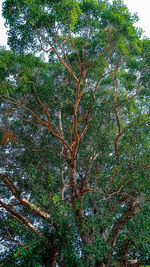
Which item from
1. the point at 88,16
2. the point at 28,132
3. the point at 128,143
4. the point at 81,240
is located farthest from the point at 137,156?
the point at 88,16

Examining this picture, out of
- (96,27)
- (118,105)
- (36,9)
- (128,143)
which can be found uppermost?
(96,27)

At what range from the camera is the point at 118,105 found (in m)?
6.90

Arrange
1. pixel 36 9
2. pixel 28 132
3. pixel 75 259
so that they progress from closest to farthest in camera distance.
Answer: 1. pixel 75 259
2. pixel 36 9
3. pixel 28 132

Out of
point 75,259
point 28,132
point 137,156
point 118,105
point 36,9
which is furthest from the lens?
point 28,132

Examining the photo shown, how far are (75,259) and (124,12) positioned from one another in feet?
21.4

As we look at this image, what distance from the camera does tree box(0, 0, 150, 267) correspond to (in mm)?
5383

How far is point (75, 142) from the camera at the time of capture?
19.5 feet

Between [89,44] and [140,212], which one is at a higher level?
[89,44]

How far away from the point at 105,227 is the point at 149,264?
1.44 m

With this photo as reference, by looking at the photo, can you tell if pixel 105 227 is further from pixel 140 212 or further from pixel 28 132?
pixel 28 132

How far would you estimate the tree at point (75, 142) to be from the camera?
5.38 metres

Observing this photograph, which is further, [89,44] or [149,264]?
[89,44]

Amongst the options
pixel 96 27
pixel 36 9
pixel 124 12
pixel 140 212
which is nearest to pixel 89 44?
pixel 96 27

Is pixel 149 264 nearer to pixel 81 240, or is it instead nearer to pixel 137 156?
pixel 81 240
